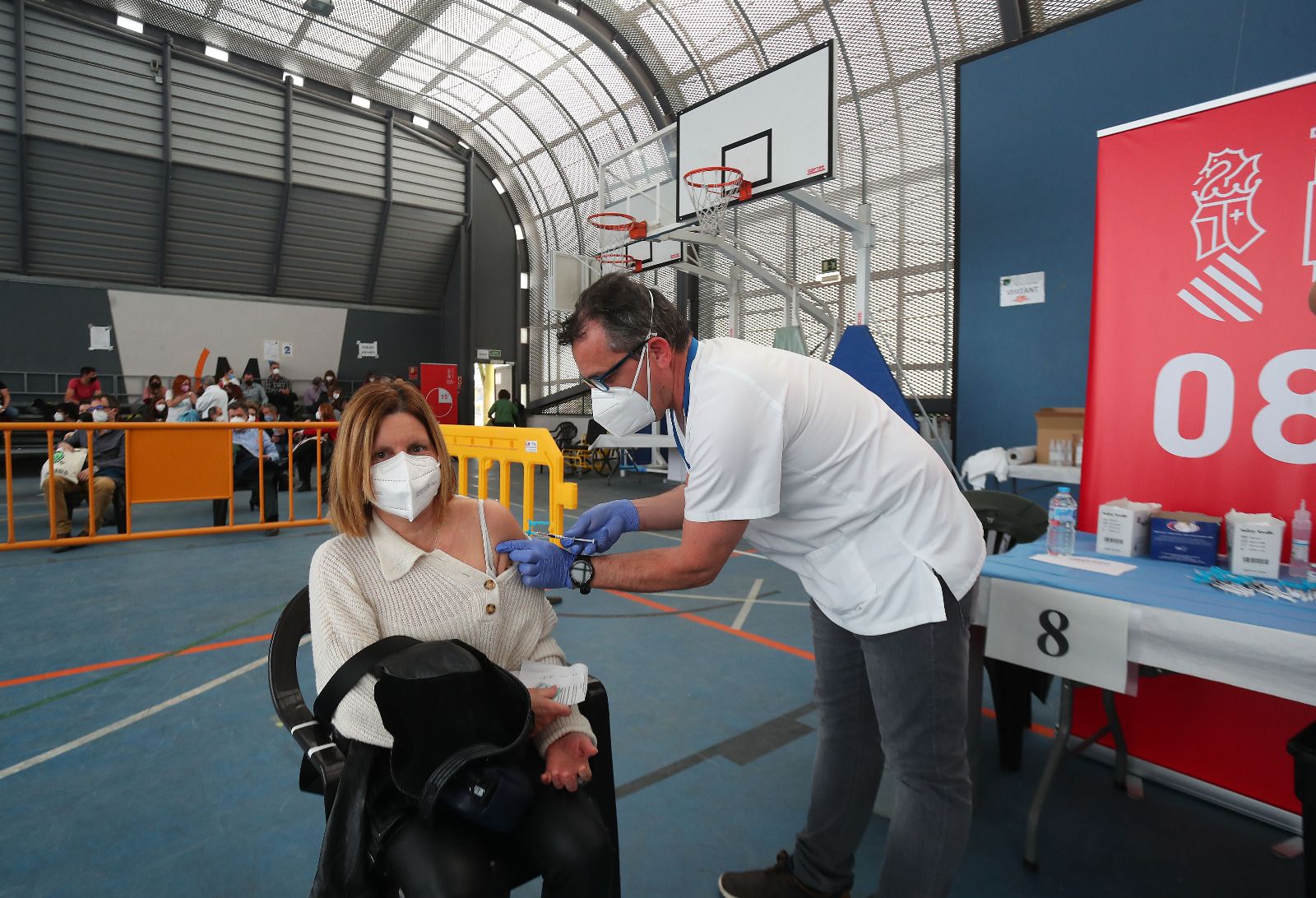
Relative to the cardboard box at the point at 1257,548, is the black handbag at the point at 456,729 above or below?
below

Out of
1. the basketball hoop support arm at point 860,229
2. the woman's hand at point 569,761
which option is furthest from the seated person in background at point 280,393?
→ the woman's hand at point 569,761

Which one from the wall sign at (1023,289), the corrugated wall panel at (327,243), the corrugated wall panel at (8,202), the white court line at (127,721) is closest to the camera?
the white court line at (127,721)

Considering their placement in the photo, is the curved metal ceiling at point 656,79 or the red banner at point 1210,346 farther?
the curved metal ceiling at point 656,79

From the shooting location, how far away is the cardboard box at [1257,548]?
1771 mm

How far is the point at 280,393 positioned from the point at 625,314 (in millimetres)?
14294

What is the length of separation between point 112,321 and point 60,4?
5.24 metres

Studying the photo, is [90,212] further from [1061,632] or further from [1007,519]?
[1061,632]

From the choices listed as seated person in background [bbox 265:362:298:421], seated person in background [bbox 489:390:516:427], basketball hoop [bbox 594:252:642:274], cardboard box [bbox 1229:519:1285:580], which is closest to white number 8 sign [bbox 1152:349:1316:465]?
cardboard box [bbox 1229:519:1285:580]

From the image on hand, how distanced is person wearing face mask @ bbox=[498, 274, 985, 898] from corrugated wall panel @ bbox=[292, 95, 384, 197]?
15.2 meters

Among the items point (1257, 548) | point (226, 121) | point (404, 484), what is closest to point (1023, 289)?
point (1257, 548)

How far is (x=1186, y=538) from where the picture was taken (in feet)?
6.38

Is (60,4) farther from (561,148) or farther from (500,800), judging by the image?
(500,800)

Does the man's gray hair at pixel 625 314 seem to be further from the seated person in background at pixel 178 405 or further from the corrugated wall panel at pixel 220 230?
the corrugated wall panel at pixel 220 230

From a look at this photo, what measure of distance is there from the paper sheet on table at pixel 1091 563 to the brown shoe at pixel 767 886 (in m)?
1.06
